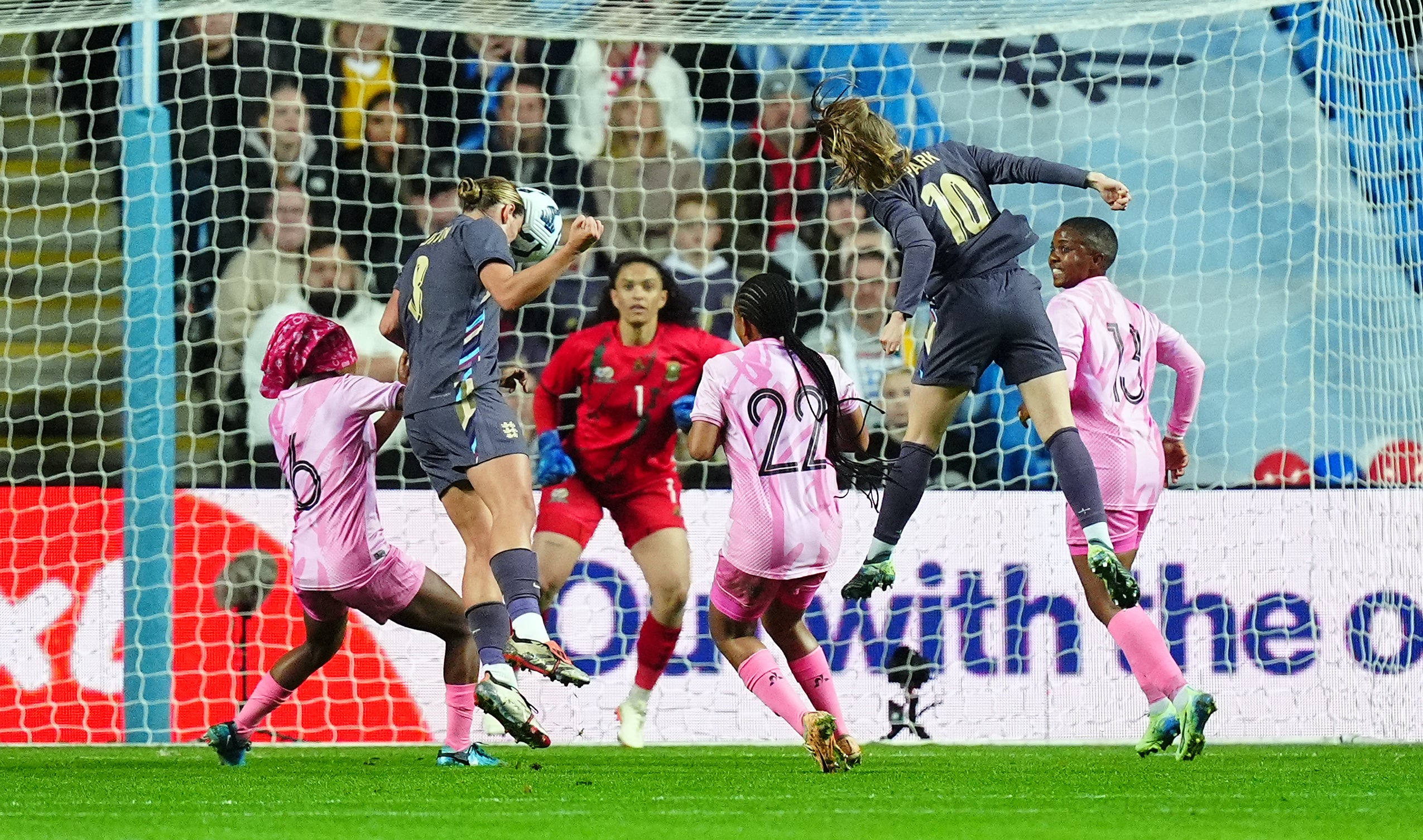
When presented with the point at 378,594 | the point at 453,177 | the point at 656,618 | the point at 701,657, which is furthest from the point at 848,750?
the point at 453,177

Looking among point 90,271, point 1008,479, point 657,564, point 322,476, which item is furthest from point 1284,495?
point 90,271

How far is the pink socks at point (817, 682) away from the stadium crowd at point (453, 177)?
8.67 feet

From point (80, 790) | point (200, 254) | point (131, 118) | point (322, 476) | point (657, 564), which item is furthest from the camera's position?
point (200, 254)

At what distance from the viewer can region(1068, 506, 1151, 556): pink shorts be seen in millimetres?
6395

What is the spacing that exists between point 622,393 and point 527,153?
205 cm

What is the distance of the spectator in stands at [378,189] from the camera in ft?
29.5

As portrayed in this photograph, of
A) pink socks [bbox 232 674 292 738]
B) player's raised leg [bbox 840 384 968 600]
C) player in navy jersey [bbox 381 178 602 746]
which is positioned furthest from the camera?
pink socks [bbox 232 674 292 738]

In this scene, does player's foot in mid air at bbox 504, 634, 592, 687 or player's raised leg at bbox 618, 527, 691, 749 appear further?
player's raised leg at bbox 618, 527, 691, 749

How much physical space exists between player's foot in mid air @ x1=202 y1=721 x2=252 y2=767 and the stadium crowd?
234cm

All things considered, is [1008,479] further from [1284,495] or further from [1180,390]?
[1180,390]

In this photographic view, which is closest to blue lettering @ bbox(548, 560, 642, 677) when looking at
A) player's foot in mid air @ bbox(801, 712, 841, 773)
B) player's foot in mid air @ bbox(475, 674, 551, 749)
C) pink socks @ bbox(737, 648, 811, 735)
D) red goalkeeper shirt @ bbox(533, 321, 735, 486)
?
red goalkeeper shirt @ bbox(533, 321, 735, 486)

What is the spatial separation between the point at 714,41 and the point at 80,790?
453 cm

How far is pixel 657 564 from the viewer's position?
7336 mm

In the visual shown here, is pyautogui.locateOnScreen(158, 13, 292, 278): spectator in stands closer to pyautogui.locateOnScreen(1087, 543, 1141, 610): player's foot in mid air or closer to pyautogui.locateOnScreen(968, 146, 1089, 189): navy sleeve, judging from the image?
pyautogui.locateOnScreen(968, 146, 1089, 189): navy sleeve
